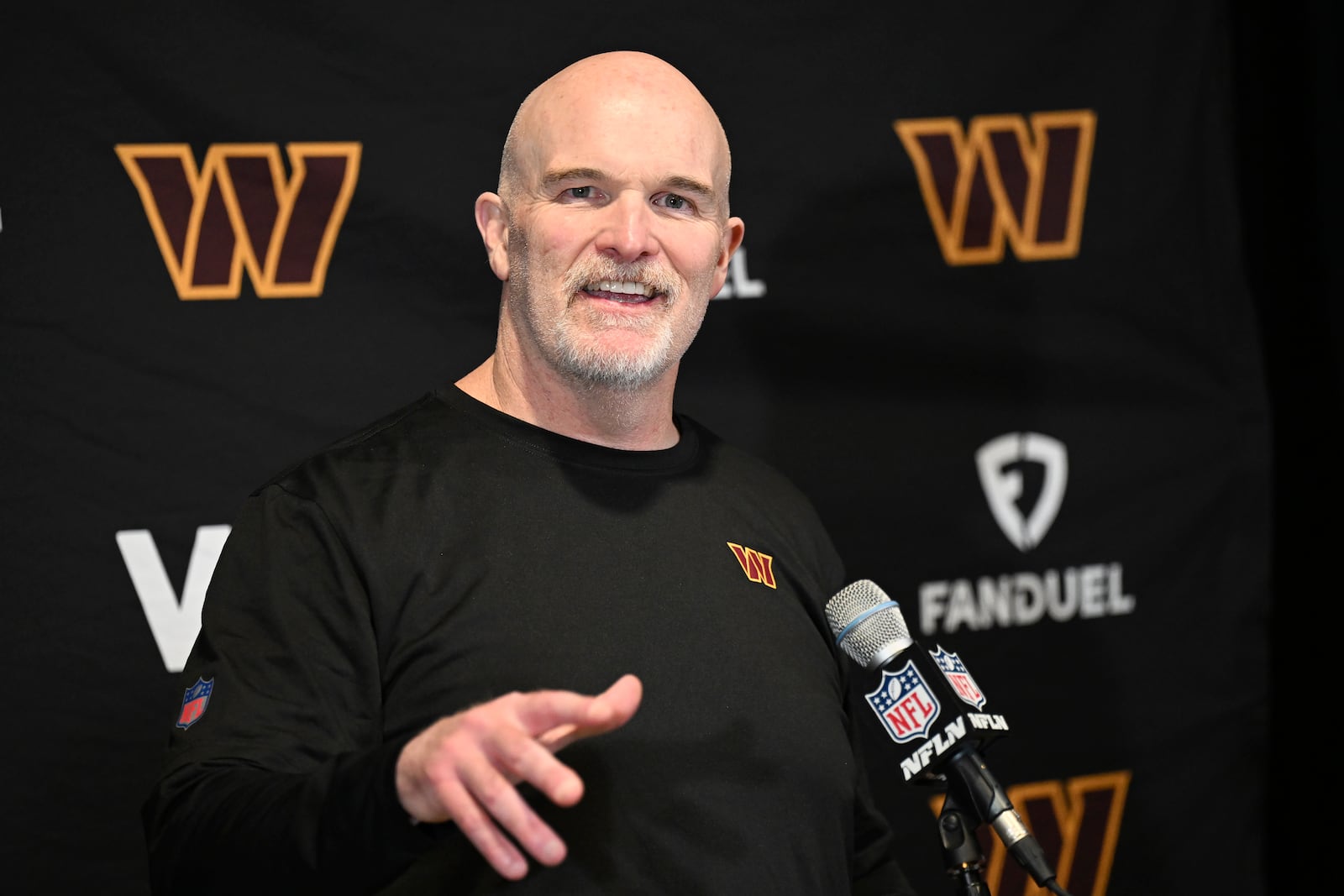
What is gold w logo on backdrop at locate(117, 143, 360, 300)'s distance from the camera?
1.99 meters

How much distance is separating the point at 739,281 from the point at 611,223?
77 centimetres

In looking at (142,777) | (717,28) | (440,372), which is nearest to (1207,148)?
(717,28)

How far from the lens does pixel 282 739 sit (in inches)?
50.3

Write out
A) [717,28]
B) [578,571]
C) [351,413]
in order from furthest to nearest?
[717,28] < [351,413] < [578,571]

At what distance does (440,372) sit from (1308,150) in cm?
166

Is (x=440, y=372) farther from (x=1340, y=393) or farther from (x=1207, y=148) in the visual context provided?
(x=1340, y=393)

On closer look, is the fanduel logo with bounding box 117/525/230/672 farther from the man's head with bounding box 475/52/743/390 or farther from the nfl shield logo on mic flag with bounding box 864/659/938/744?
the nfl shield logo on mic flag with bounding box 864/659/938/744

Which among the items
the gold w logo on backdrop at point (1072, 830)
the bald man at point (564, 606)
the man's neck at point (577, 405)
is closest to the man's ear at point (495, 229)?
the bald man at point (564, 606)

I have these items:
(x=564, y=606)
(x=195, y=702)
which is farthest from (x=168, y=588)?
(x=564, y=606)

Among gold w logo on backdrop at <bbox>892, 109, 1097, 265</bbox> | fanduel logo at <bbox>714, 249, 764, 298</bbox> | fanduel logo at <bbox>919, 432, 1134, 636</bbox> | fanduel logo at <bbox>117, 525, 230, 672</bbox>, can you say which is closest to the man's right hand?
fanduel logo at <bbox>117, 525, 230, 672</bbox>

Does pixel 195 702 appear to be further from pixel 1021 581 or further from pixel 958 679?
pixel 1021 581

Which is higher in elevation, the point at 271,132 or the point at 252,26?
the point at 252,26

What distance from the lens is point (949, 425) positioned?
7.93ft

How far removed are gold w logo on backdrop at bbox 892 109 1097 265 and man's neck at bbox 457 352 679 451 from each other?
947 mm
